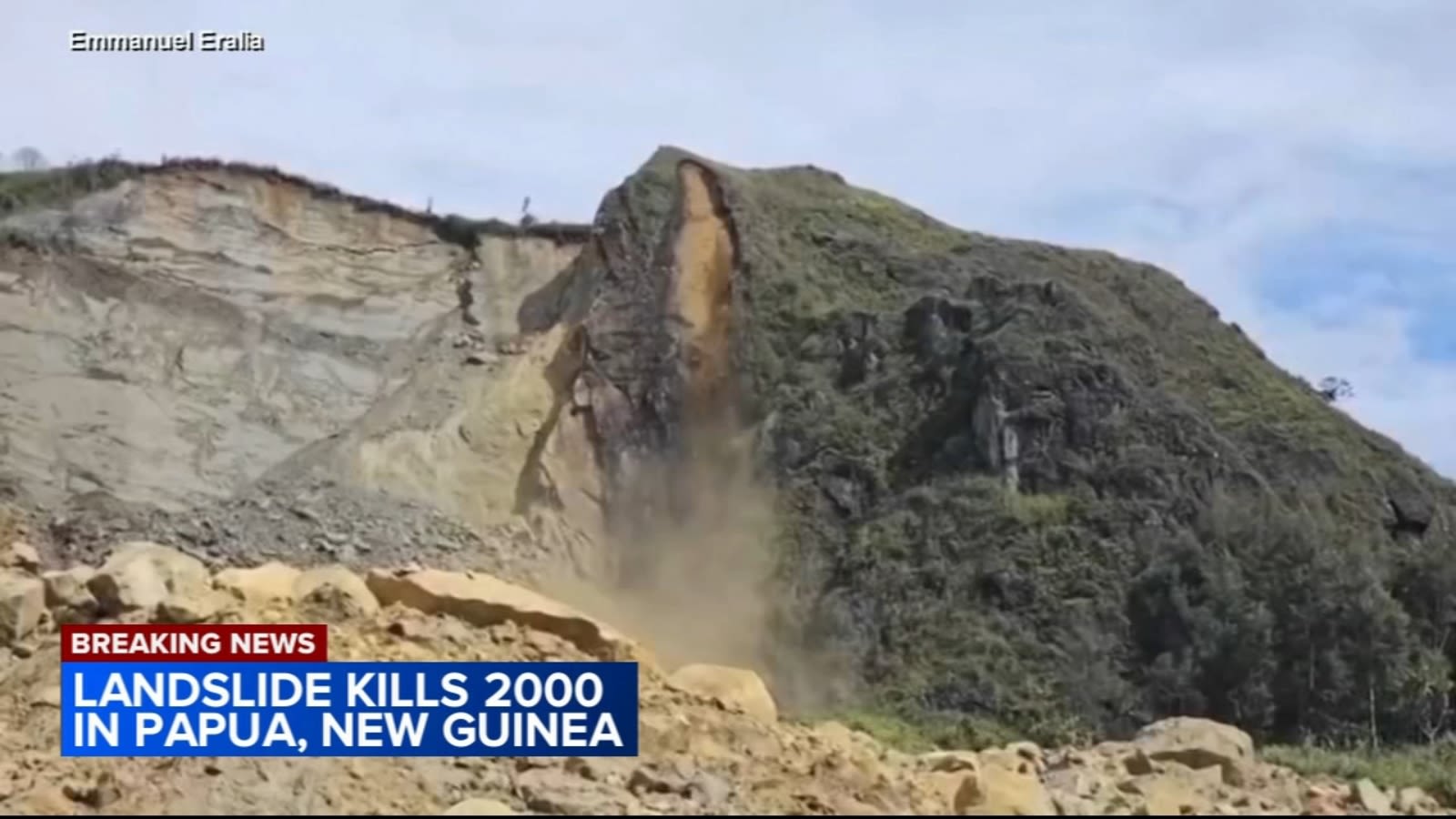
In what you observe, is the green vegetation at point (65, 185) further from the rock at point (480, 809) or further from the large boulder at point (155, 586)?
the rock at point (480, 809)

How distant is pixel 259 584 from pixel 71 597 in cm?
199

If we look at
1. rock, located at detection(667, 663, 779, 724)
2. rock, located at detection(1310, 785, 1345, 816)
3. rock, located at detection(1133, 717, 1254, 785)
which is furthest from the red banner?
rock, located at detection(1310, 785, 1345, 816)

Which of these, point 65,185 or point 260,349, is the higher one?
point 65,185

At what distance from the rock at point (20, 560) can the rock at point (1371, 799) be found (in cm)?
1130

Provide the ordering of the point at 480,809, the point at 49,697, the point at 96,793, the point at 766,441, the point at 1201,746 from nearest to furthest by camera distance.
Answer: the point at 480,809
the point at 96,793
the point at 1201,746
the point at 49,697
the point at 766,441

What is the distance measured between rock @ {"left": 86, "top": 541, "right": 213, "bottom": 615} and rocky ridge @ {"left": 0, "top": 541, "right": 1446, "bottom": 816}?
2cm

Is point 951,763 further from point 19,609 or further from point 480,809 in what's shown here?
point 19,609

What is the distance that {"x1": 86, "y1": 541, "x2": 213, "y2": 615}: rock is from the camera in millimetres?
12344

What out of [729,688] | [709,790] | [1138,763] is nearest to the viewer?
[709,790]

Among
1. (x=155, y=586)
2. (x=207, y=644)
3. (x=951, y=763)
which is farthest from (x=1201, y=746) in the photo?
(x=155, y=586)

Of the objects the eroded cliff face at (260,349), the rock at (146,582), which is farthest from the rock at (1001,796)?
the eroded cliff face at (260,349)

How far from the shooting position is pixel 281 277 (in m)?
27.7

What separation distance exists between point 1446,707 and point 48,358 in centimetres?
1685

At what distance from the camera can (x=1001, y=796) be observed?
9562 millimetres
